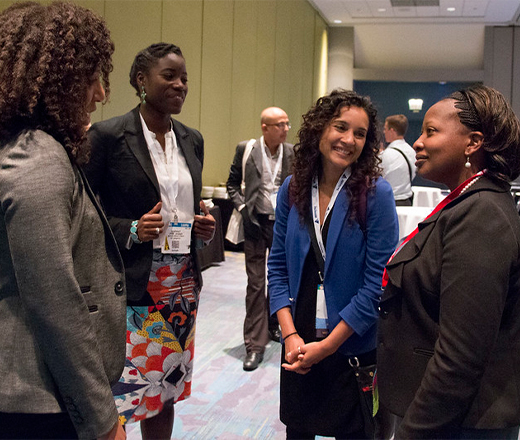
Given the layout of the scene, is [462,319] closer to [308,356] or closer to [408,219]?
[308,356]

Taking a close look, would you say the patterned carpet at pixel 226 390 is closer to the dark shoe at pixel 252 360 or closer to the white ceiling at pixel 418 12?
the dark shoe at pixel 252 360

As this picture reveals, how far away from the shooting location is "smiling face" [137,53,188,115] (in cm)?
224

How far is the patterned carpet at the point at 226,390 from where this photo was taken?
9.30ft

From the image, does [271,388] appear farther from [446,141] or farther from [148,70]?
[446,141]

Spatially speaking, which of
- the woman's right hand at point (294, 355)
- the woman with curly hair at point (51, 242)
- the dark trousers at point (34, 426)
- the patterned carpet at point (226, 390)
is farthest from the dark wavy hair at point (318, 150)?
the patterned carpet at point (226, 390)

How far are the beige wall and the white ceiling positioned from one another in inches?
48.2

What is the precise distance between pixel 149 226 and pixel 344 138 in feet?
2.29

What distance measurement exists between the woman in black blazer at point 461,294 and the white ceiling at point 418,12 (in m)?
11.3

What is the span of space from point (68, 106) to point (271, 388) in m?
2.56

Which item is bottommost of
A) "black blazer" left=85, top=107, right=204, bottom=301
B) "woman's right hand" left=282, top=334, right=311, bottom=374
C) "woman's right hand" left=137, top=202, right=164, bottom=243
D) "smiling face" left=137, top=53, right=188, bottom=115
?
"woman's right hand" left=282, top=334, right=311, bottom=374

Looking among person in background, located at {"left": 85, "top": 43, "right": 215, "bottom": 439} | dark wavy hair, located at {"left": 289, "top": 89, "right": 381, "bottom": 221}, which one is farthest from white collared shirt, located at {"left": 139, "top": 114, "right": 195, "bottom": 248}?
dark wavy hair, located at {"left": 289, "top": 89, "right": 381, "bottom": 221}

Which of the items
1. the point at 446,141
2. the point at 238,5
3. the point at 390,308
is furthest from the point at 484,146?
the point at 238,5

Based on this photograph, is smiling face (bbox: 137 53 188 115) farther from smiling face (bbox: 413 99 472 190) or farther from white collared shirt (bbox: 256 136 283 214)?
white collared shirt (bbox: 256 136 283 214)

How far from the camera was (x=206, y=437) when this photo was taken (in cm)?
275
